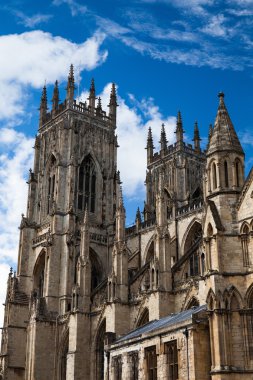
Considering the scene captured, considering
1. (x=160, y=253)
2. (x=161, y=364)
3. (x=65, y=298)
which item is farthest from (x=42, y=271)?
(x=161, y=364)

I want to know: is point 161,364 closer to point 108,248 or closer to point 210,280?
point 210,280

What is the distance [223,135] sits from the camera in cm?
2152

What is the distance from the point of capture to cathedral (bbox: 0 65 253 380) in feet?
63.8

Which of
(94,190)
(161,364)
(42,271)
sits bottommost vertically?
(161,364)

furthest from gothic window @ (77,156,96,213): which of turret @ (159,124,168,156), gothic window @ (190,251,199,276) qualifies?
gothic window @ (190,251,199,276)

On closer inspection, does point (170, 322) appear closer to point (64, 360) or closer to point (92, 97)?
point (64, 360)

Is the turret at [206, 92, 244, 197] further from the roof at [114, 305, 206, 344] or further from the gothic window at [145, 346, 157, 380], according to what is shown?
the gothic window at [145, 346, 157, 380]

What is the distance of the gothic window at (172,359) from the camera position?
2017cm

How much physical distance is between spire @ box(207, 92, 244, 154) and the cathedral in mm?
52

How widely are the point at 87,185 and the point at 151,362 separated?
117 ft

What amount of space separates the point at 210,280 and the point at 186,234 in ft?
90.1

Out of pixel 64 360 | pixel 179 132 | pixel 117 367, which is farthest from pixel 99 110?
pixel 117 367

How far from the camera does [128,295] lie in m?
41.3

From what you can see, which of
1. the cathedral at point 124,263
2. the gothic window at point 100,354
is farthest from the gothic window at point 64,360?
the gothic window at point 100,354
